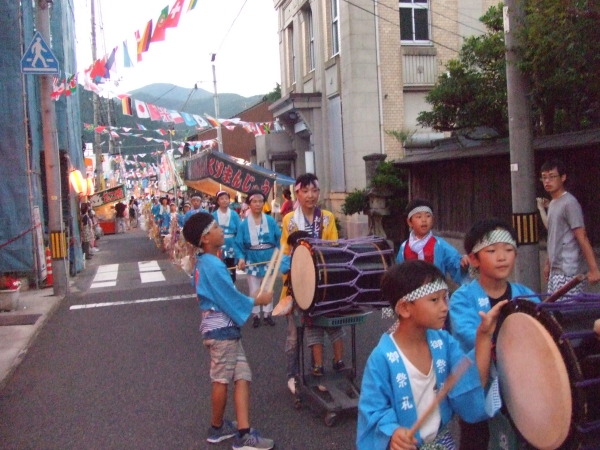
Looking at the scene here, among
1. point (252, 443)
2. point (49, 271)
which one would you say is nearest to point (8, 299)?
point (49, 271)

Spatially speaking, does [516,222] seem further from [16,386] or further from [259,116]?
[259,116]

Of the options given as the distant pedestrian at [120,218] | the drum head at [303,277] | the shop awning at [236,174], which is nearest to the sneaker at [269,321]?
the shop awning at [236,174]

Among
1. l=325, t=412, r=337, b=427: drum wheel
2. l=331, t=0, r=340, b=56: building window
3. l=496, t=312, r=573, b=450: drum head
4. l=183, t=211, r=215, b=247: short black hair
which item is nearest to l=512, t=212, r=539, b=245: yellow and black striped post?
l=325, t=412, r=337, b=427: drum wheel

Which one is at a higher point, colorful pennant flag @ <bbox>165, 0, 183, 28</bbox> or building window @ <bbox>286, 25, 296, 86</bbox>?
building window @ <bbox>286, 25, 296, 86</bbox>

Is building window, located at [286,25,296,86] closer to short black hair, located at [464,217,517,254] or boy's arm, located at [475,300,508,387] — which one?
short black hair, located at [464,217,517,254]

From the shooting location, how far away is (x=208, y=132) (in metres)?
49.9

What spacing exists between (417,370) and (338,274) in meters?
2.16

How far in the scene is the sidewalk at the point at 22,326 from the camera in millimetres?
7630

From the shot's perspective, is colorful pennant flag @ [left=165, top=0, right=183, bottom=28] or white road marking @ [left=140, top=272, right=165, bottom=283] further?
white road marking @ [left=140, top=272, right=165, bottom=283]

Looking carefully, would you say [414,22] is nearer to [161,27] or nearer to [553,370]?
[161,27]

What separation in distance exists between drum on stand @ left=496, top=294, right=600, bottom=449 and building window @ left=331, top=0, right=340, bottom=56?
18251mm

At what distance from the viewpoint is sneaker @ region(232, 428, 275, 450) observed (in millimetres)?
4566

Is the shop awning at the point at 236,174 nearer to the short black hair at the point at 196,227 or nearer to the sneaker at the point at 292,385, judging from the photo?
the sneaker at the point at 292,385

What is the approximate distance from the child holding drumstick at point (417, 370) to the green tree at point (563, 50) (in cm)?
524
